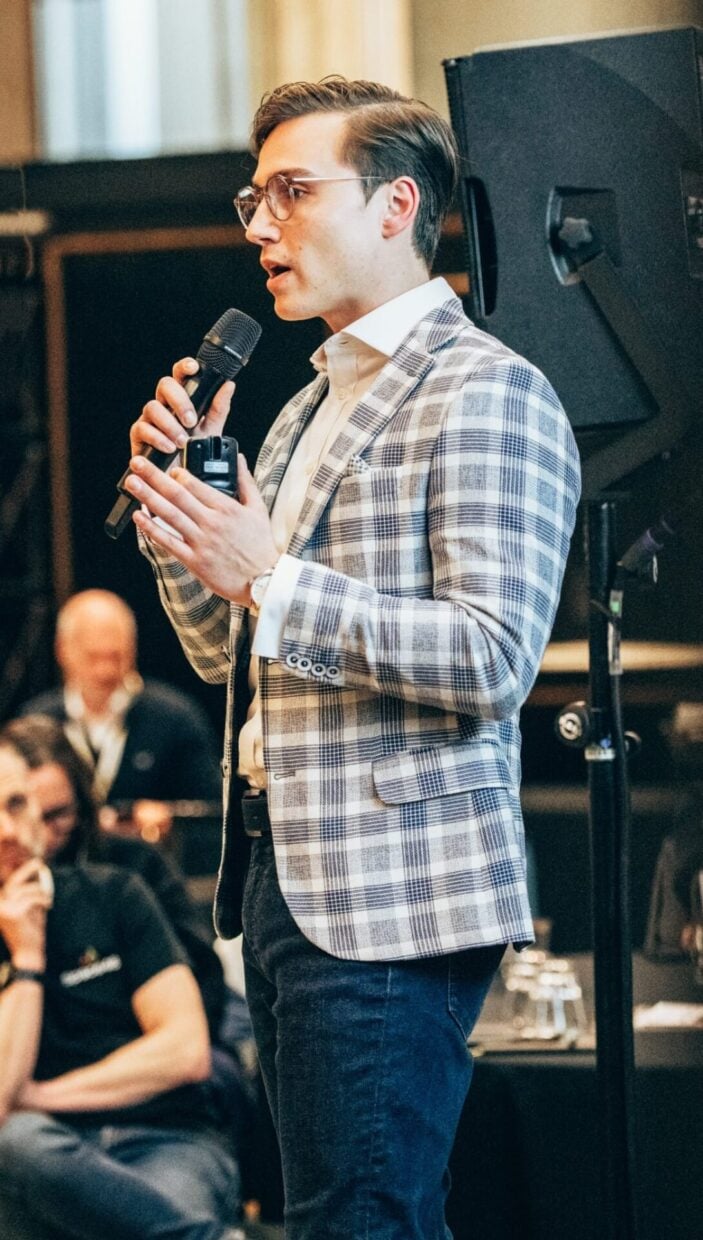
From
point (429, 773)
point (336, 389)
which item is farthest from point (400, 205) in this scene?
point (429, 773)

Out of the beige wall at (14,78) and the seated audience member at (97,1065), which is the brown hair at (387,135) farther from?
the seated audience member at (97,1065)

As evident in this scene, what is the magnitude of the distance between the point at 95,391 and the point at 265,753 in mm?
4418

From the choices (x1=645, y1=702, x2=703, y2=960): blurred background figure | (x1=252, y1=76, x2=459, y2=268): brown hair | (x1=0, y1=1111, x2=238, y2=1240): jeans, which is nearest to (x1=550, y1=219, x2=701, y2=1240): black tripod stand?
(x1=645, y1=702, x2=703, y2=960): blurred background figure

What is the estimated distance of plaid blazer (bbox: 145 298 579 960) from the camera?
4.43ft

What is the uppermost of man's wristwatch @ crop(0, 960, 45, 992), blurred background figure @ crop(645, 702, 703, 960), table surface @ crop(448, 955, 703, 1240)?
blurred background figure @ crop(645, 702, 703, 960)

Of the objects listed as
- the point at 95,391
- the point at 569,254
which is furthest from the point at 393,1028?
the point at 95,391

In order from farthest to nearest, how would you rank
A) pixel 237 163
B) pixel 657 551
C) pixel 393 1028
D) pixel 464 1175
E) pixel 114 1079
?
pixel 237 163
pixel 114 1079
pixel 464 1175
pixel 657 551
pixel 393 1028

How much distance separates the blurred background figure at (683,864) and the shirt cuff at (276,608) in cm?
88

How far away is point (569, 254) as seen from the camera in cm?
191

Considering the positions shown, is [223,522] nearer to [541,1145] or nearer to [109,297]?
[541,1145]

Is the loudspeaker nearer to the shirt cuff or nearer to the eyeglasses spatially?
the eyeglasses

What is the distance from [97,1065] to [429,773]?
1495 mm

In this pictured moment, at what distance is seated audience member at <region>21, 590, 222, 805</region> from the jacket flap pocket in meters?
3.39

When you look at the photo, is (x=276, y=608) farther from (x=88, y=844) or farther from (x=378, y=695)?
(x=88, y=844)
